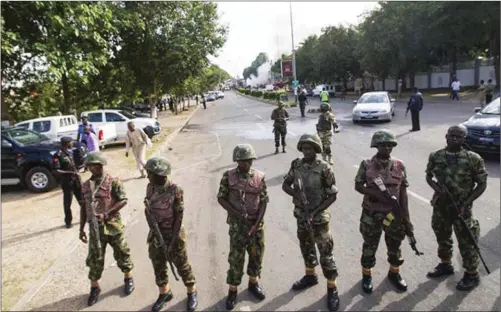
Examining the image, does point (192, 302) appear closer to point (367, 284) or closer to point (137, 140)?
point (367, 284)

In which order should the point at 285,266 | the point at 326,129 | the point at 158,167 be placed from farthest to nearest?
1. the point at 326,129
2. the point at 285,266
3. the point at 158,167

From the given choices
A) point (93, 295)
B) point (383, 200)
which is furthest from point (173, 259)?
point (383, 200)

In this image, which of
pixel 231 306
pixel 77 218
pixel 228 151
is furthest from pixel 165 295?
pixel 228 151

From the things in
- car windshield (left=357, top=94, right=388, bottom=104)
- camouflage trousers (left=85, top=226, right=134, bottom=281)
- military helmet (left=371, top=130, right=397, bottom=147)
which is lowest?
camouflage trousers (left=85, top=226, right=134, bottom=281)

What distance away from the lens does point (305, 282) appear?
13.5ft

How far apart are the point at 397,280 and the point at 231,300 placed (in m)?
1.74

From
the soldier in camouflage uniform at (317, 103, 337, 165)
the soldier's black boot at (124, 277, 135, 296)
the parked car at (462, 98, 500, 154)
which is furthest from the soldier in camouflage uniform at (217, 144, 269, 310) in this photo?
the parked car at (462, 98, 500, 154)

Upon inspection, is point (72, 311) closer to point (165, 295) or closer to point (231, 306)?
point (165, 295)

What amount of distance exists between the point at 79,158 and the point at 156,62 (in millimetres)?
14298

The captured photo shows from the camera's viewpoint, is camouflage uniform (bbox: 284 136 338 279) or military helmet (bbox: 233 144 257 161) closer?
military helmet (bbox: 233 144 257 161)

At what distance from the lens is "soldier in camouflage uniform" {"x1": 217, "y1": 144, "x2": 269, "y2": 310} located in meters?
3.77

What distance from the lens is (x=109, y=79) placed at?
21.1m

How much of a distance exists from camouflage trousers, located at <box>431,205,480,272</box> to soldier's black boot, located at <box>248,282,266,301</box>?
1986mm

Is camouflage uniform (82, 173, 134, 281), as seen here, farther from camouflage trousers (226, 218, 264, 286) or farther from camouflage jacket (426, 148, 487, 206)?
camouflage jacket (426, 148, 487, 206)
